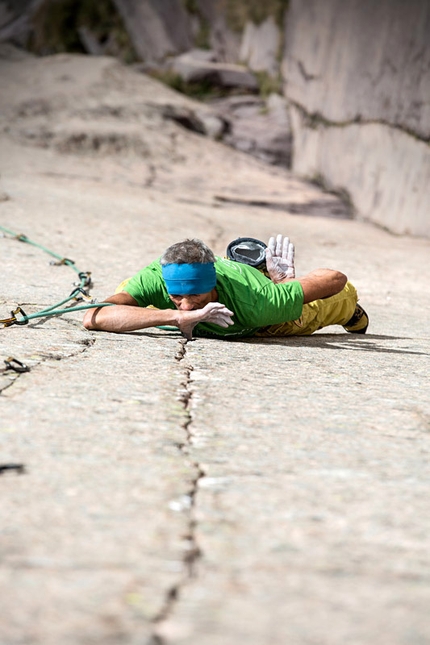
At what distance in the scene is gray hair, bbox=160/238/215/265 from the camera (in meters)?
2.67

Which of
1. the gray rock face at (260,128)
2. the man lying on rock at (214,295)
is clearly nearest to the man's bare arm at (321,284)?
the man lying on rock at (214,295)

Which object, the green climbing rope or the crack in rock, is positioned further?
the green climbing rope

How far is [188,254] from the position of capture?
2.67 metres

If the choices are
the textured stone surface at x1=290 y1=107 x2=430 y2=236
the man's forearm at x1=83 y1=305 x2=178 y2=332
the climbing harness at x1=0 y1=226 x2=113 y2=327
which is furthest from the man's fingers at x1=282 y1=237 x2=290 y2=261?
the textured stone surface at x1=290 y1=107 x2=430 y2=236

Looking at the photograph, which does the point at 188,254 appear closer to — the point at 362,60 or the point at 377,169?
the point at 377,169

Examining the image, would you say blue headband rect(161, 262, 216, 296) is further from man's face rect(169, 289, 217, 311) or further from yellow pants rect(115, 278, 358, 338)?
yellow pants rect(115, 278, 358, 338)

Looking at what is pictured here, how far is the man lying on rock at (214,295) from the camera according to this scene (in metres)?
2.71

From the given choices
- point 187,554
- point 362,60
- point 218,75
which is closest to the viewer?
point 187,554

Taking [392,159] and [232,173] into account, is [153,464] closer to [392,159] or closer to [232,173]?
[392,159]

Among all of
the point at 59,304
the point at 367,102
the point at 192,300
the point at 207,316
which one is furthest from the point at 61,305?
the point at 367,102

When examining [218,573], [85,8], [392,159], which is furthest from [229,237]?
[85,8]

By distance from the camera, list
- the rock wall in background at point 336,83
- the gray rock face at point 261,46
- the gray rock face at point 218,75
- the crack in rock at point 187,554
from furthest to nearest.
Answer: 1. the gray rock face at point 218,75
2. the gray rock face at point 261,46
3. the rock wall in background at point 336,83
4. the crack in rock at point 187,554

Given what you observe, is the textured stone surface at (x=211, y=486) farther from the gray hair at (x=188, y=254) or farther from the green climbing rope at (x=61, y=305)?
the gray hair at (x=188, y=254)

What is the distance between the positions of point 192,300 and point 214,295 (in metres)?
0.09
